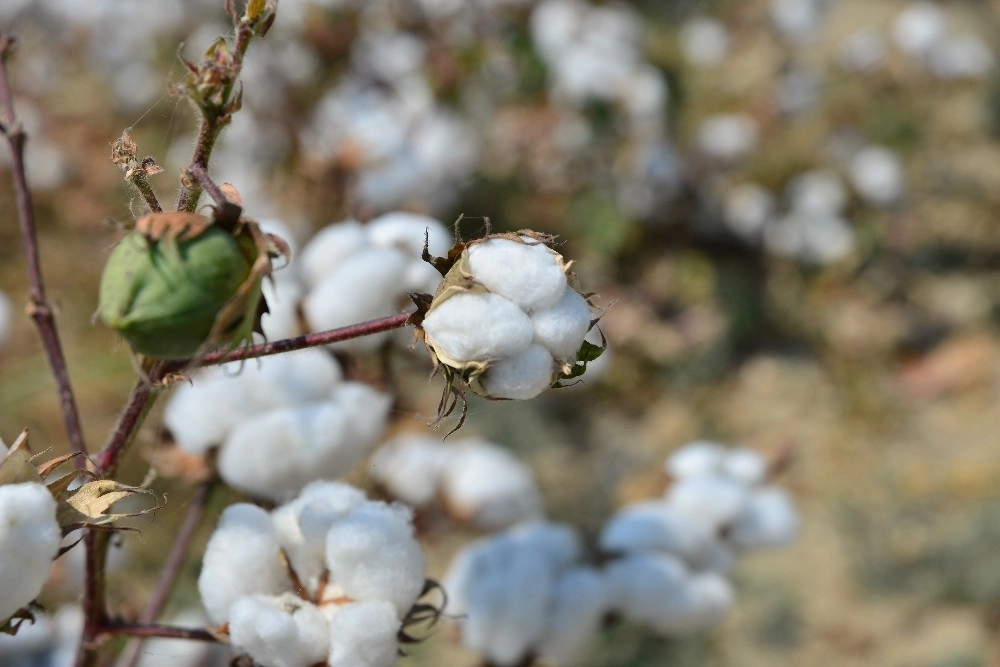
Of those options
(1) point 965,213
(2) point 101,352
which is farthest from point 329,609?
(1) point 965,213

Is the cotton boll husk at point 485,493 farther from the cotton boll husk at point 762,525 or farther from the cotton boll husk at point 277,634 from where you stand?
the cotton boll husk at point 277,634

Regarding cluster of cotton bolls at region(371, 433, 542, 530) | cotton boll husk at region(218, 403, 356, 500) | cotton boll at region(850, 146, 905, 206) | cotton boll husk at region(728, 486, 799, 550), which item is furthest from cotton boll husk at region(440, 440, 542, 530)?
cotton boll at region(850, 146, 905, 206)

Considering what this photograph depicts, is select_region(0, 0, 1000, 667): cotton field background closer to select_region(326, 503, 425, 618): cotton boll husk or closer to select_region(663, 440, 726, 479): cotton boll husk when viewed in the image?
select_region(663, 440, 726, 479): cotton boll husk

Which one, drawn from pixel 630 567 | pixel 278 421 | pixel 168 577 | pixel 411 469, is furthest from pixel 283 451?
pixel 411 469

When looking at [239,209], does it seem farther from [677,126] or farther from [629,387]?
[677,126]

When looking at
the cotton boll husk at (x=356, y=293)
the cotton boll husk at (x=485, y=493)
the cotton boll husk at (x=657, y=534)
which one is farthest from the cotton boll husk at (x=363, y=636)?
the cotton boll husk at (x=485, y=493)

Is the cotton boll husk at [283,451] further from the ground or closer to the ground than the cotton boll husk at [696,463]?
closer to the ground
